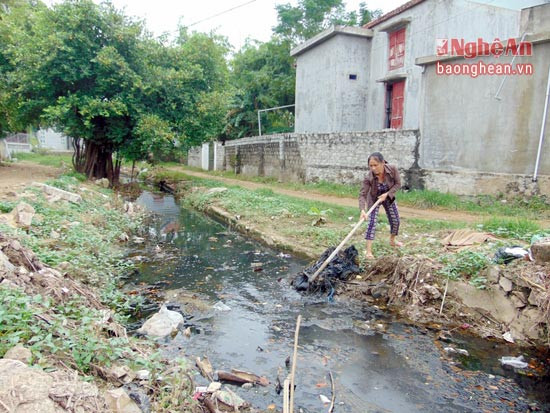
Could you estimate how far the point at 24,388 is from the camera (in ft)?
6.11

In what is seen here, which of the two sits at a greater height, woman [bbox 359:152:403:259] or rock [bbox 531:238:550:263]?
woman [bbox 359:152:403:259]

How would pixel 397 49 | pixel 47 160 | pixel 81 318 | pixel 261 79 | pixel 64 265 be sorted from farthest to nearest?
pixel 47 160, pixel 261 79, pixel 397 49, pixel 64 265, pixel 81 318

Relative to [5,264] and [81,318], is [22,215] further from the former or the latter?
[81,318]

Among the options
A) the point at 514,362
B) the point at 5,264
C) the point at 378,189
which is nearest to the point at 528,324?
the point at 514,362

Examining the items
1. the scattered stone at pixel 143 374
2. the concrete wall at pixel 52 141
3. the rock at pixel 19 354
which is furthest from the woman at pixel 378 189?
the concrete wall at pixel 52 141

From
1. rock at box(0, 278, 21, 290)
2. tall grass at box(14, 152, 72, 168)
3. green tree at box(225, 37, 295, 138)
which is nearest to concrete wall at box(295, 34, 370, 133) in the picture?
green tree at box(225, 37, 295, 138)

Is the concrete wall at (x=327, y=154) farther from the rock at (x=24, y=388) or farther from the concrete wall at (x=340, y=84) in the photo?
the rock at (x=24, y=388)

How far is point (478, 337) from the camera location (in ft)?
13.0

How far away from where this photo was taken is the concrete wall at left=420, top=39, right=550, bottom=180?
8.38m

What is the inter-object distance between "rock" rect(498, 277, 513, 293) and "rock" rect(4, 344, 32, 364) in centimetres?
405

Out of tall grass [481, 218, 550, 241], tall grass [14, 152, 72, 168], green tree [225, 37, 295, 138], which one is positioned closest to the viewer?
tall grass [481, 218, 550, 241]

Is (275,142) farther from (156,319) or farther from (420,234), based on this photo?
(156,319)

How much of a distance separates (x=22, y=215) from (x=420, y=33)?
1432 centimetres

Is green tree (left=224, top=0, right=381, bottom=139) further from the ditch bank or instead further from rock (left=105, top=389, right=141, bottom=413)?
rock (left=105, top=389, right=141, bottom=413)
